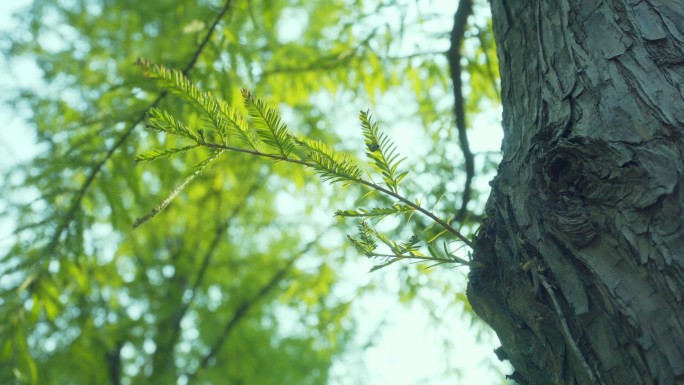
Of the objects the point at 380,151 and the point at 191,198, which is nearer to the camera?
the point at 380,151

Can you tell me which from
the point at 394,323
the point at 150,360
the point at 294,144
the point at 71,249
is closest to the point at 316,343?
the point at 394,323

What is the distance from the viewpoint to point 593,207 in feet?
3.55

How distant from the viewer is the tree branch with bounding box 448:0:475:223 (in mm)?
2611

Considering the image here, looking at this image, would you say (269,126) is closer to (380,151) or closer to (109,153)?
(380,151)

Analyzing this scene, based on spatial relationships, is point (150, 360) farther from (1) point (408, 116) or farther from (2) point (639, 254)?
(2) point (639, 254)

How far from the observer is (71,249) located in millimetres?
2623

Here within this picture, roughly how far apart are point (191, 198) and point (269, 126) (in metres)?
4.34

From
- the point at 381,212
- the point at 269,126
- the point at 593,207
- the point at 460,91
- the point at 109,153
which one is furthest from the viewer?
the point at 460,91

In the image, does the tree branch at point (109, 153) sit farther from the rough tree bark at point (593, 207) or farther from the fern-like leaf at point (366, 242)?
the rough tree bark at point (593, 207)

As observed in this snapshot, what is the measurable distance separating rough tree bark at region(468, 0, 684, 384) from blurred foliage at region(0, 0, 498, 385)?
1357mm

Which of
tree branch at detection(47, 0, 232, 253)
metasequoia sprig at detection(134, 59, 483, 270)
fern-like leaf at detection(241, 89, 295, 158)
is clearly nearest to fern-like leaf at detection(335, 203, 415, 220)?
metasequoia sprig at detection(134, 59, 483, 270)

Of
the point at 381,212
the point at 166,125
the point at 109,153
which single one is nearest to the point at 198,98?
the point at 166,125

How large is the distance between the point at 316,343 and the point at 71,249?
260cm

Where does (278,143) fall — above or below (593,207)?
above
